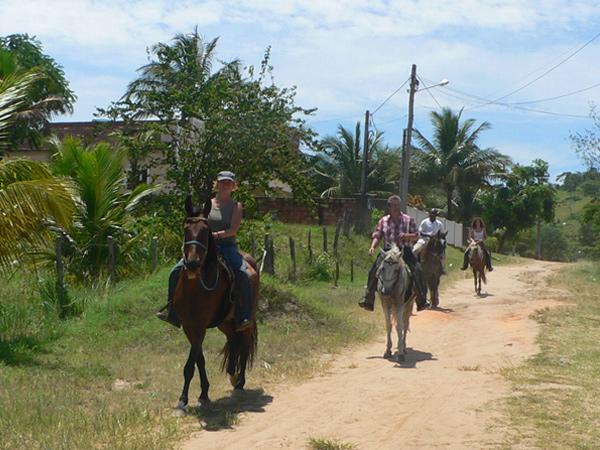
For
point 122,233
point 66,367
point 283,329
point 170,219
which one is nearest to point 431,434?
point 66,367

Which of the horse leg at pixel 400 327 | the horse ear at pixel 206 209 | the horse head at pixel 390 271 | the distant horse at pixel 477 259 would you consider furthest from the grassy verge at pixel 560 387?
the distant horse at pixel 477 259

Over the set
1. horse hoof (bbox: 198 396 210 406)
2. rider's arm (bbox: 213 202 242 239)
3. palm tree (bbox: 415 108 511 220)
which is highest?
palm tree (bbox: 415 108 511 220)

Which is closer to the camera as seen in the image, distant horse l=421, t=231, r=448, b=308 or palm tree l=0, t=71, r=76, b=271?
palm tree l=0, t=71, r=76, b=271

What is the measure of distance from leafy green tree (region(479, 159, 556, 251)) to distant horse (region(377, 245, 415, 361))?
138 ft

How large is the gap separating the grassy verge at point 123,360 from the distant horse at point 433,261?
5.70 feet

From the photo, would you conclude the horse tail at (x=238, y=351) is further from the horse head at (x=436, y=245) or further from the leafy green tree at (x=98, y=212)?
the horse head at (x=436, y=245)

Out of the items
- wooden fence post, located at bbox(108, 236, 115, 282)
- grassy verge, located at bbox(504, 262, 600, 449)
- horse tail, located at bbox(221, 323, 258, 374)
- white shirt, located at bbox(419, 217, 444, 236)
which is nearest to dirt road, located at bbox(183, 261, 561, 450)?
grassy verge, located at bbox(504, 262, 600, 449)

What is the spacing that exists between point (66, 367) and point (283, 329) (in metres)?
4.47

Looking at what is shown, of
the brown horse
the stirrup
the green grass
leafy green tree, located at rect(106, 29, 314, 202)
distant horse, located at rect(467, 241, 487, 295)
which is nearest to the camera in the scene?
the green grass

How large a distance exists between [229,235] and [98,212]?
9.72 metres

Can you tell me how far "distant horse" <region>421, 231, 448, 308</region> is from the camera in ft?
60.6

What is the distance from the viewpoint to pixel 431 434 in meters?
7.67

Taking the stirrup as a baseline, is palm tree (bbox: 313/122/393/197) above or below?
above

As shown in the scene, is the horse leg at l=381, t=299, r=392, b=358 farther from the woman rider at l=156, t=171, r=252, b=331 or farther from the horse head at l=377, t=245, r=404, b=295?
the woman rider at l=156, t=171, r=252, b=331
